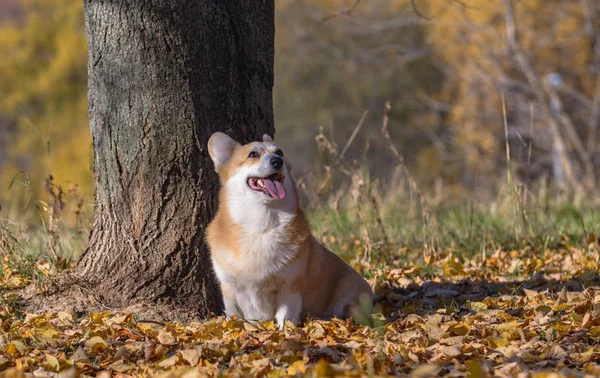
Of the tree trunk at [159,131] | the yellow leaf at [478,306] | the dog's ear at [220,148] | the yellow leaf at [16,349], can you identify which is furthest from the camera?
the yellow leaf at [478,306]

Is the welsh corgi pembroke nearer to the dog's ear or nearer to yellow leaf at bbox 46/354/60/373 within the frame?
the dog's ear

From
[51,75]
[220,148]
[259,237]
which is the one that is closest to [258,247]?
[259,237]

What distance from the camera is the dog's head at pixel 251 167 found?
4016 millimetres

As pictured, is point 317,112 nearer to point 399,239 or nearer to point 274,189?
point 399,239

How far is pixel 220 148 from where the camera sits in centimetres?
419

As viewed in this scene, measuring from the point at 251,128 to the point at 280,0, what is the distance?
87.5 feet

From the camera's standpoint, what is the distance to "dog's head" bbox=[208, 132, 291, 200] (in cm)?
402

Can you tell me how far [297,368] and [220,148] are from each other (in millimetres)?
1666

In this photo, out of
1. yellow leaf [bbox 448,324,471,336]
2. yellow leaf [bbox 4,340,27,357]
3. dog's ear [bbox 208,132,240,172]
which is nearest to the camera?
yellow leaf [bbox 4,340,27,357]

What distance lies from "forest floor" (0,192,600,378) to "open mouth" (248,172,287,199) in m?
0.77

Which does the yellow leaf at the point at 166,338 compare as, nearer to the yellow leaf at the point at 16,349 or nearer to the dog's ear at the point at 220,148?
the yellow leaf at the point at 16,349

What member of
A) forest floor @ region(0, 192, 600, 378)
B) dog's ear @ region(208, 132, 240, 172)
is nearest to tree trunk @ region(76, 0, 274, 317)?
dog's ear @ region(208, 132, 240, 172)

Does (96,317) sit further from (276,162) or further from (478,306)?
(478,306)

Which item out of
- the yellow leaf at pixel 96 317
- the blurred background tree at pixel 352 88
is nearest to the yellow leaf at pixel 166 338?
the yellow leaf at pixel 96 317
